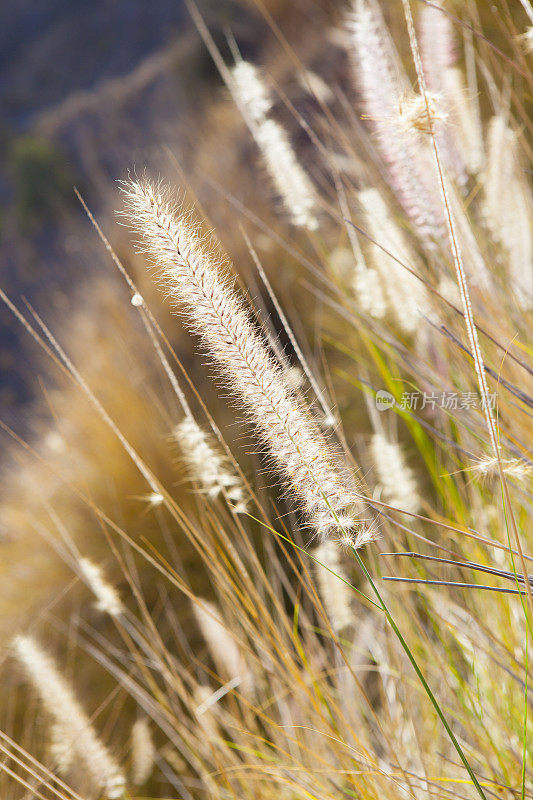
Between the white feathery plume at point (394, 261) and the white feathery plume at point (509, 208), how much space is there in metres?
0.16

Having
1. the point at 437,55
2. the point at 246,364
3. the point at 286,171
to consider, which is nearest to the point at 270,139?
the point at 286,171

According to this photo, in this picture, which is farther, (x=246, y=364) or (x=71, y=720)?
(x=71, y=720)

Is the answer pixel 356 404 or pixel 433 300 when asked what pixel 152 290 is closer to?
pixel 356 404

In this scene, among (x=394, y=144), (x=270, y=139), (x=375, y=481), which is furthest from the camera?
(x=375, y=481)

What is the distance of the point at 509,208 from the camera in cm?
101

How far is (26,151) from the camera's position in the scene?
7.18 meters

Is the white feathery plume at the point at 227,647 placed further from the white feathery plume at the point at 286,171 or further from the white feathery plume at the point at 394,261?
the white feathery plume at the point at 286,171

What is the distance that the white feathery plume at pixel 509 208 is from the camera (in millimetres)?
968

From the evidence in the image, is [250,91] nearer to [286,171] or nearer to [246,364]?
[286,171]

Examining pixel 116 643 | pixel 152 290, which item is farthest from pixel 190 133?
pixel 116 643

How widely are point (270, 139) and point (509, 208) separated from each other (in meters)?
0.43

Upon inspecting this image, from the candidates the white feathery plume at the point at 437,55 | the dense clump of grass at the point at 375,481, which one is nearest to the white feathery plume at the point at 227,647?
the dense clump of grass at the point at 375,481

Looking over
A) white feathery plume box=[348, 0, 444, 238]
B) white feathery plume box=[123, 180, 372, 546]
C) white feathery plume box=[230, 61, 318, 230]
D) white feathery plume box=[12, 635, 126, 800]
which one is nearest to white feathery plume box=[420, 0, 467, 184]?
white feathery plume box=[348, 0, 444, 238]

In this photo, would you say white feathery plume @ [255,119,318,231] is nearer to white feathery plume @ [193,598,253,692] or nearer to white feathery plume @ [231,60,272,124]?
white feathery plume @ [231,60,272,124]
